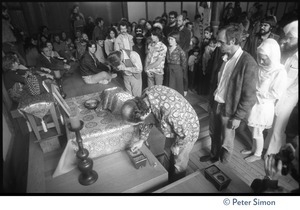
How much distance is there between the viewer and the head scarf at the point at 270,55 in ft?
5.25

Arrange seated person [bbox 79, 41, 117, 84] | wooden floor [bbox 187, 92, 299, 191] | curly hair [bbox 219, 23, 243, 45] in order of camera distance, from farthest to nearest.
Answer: seated person [bbox 79, 41, 117, 84] < wooden floor [bbox 187, 92, 299, 191] < curly hair [bbox 219, 23, 243, 45]

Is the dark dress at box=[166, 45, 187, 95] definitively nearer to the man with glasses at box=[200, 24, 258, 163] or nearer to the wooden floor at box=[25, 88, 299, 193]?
the wooden floor at box=[25, 88, 299, 193]

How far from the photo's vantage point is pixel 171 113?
1.49m

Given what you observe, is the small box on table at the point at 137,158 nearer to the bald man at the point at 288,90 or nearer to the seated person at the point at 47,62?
the bald man at the point at 288,90

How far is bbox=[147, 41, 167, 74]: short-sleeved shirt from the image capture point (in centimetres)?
286

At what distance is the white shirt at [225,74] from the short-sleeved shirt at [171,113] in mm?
431

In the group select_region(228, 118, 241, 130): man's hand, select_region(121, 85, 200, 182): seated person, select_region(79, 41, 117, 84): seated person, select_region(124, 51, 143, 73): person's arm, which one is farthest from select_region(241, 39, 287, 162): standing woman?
select_region(79, 41, 117, 84): seated person

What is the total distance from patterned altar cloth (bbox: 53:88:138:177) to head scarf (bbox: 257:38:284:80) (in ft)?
4.11

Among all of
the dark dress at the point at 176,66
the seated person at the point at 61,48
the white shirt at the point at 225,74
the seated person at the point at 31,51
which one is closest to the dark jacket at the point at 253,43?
the dark dress at the point at 176,66

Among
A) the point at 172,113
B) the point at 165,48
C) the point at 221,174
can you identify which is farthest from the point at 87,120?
the point at 165,48

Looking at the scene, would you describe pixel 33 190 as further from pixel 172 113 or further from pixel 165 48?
pixel 165 48

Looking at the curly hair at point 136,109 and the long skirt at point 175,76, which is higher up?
the curly hair at point 136,109

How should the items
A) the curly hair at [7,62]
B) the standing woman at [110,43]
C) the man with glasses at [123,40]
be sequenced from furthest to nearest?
the standing woman at [110,43], the man with glasses at [123,40], the curly hair at [7,62]

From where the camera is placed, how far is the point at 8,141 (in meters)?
2.43
